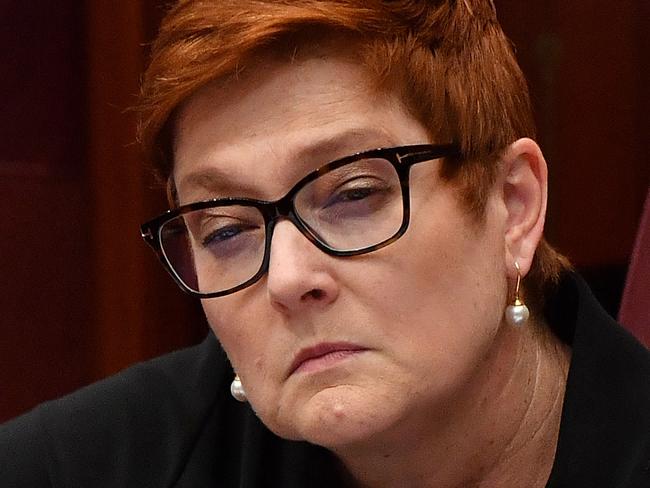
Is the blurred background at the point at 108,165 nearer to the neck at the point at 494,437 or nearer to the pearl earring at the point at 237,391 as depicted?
the pearl earring at the point at 237,391

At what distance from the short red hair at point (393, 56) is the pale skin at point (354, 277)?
2 centimetres

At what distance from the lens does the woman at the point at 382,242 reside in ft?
3.36

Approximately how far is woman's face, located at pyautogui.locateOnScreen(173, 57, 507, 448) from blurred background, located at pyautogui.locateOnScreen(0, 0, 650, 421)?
1.06 metres

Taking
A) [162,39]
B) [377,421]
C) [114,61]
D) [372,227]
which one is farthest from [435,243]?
[114,61]

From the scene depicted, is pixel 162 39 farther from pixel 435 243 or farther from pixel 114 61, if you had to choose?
pixel 114 61

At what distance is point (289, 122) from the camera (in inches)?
41.2

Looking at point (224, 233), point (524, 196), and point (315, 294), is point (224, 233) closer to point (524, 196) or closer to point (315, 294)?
point (315, 294)

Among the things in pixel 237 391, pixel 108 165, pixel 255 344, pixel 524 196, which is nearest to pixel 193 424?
pixel 237 391

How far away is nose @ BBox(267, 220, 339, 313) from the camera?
1001 millimetres

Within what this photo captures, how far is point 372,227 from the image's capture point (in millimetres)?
1034

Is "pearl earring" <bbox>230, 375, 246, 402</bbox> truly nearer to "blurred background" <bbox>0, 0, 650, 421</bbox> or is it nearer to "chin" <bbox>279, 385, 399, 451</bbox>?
"chin" <bbox>279, 385, 399, 451</bbox>

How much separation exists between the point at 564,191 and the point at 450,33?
4.07 ft

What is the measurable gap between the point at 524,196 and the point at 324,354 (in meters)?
0.30

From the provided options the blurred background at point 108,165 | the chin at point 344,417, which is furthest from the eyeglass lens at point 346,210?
the blurred background at point 108,165
